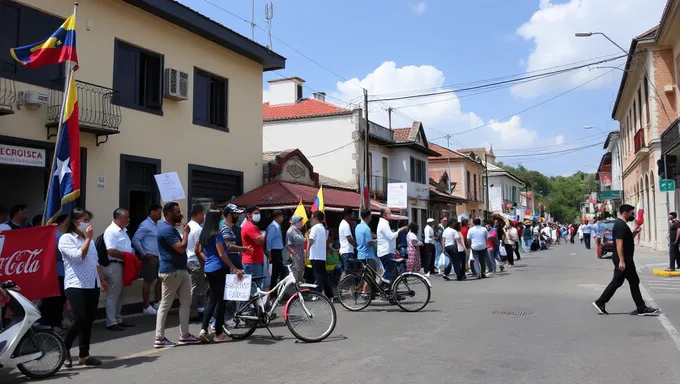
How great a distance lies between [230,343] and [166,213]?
2.07m

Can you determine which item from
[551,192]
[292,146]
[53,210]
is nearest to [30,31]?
[53,210]

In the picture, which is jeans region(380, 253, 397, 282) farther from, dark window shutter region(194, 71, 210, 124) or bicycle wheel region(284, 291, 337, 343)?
dark window shutter region(194, 71, 210, 124)

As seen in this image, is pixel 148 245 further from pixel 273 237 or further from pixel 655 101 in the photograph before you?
pixel 655 101

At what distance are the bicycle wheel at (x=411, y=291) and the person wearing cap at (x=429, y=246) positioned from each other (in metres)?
7.31

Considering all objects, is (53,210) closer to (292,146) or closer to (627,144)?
(292,146)

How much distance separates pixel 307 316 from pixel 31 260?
3.66m

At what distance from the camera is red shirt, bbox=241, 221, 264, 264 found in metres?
8.98

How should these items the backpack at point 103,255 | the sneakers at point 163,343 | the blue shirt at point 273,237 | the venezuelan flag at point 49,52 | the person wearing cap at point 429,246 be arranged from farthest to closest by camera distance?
the person wearing cap at point 429,246 → the blue shirt at point 273,237 → the backpack at point 103,255 → the venezuelan flag at point 49,52 → the sneakers at point 163,343

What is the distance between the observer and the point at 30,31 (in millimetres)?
10672

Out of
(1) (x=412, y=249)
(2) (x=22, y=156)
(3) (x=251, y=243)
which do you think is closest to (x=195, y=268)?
(3) (x=251, y=243)

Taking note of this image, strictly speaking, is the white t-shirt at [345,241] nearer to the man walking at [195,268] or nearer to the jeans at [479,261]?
the man walking at [195,268]

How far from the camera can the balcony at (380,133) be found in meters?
31.5

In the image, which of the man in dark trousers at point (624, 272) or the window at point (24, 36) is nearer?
the man in dark trousers at point (624, 272)

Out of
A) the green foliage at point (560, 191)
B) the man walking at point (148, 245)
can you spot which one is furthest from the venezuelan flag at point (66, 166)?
the green foliage at point (560, 191)
